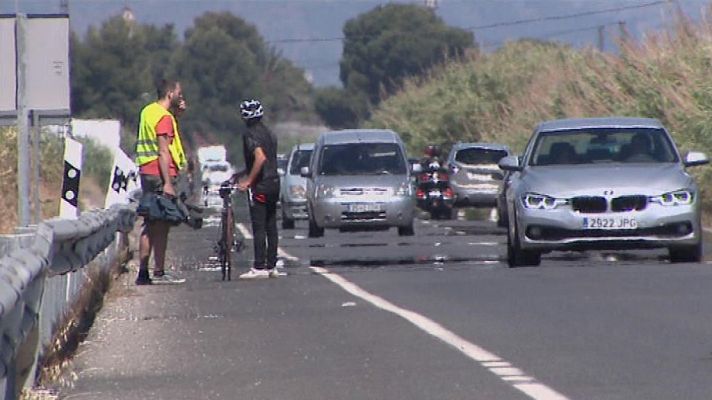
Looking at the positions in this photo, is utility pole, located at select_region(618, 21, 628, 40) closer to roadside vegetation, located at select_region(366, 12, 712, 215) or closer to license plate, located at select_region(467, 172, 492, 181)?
roadside vegetation, located at select_region(366, 12, 712, 215)

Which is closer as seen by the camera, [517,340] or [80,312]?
[517,340]

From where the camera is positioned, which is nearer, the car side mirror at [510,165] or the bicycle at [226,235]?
the bicycle at [226,235]

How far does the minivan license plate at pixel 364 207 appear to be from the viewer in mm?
29516

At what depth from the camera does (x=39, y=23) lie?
18141 millimetres

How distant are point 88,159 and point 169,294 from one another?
38572 millimetres

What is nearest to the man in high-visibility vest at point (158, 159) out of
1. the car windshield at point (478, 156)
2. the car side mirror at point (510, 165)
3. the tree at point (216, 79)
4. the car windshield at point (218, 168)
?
the car side mirror at point (510, 165)

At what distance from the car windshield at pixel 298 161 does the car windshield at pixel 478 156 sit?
10.0ft

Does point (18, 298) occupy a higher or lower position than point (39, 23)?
lower

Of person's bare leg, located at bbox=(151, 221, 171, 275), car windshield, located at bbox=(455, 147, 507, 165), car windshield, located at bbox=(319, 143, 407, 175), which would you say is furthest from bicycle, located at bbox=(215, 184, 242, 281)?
car windshield, located at bbox=(455, 147, 507, 165)

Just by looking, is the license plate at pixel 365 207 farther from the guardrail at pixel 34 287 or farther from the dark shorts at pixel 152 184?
the guardrail at pixel 34 287

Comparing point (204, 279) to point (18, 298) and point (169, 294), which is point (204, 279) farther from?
point (18, 298)

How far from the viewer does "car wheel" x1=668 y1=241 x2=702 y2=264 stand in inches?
797

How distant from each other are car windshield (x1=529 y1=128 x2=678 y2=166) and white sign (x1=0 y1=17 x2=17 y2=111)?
575 cm

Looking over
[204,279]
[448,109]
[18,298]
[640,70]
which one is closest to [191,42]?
[448,109]
